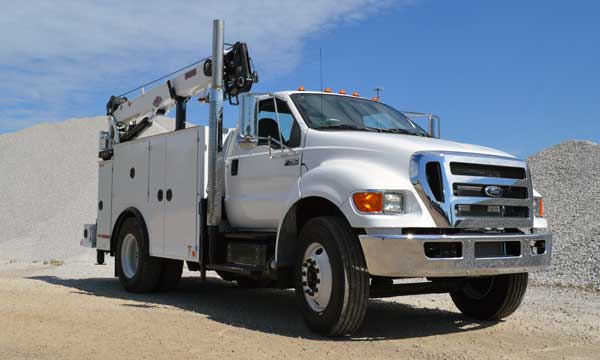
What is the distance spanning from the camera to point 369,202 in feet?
19.7

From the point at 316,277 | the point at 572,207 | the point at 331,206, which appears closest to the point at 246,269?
the point at 316,277

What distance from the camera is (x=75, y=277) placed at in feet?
43.9

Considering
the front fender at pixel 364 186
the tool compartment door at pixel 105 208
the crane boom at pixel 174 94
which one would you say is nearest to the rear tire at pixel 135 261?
the tool compartment door at pixel 105 208

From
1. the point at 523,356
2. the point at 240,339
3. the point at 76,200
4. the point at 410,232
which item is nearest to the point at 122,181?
the point at 240,339

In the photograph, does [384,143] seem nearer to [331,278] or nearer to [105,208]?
[331,278]

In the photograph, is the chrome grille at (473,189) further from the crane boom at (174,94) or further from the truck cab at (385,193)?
the crane boom at (174,94)

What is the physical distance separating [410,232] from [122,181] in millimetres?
6191

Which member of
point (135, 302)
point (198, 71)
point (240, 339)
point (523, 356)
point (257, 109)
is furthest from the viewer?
point (198, 71)

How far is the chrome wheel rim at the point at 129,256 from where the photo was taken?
412 inches

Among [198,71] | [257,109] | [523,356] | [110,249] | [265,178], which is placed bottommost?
[523,356]

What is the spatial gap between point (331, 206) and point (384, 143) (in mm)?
846

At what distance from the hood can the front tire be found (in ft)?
2.68

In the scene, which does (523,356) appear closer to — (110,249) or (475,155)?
(475,155)

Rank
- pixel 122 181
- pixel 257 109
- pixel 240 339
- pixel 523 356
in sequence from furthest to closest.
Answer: pixel 122 181
pixel 257 109
pixel 240 339
pixel 523 356
